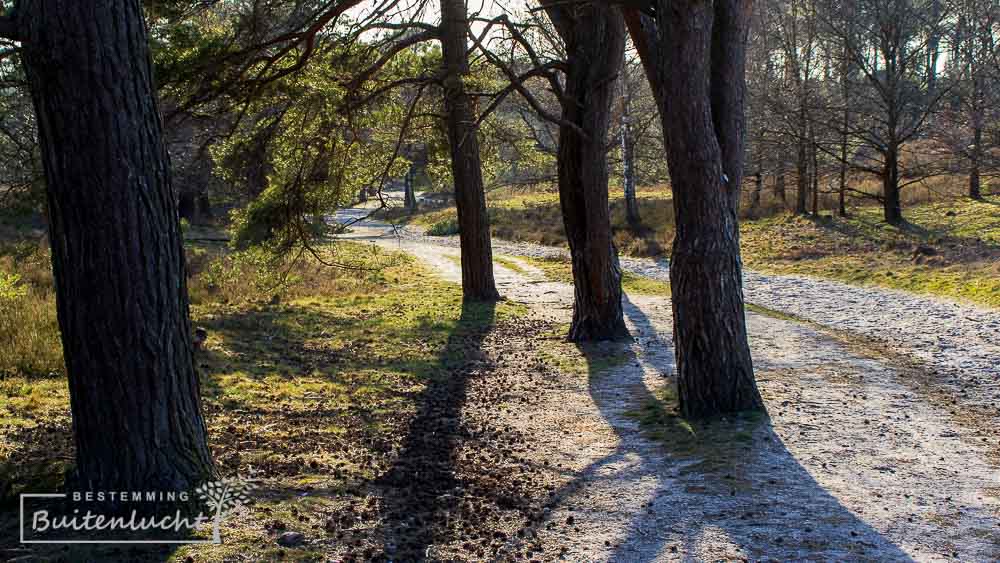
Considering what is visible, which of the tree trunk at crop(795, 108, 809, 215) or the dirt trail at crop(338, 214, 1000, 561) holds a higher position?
the tree trunk at crop(795, 108, 809, 215)

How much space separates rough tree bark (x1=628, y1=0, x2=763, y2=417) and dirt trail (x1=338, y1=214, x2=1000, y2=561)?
0.64m

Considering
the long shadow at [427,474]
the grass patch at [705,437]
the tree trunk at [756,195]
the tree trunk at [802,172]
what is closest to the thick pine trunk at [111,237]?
the long shadow at [427,474]

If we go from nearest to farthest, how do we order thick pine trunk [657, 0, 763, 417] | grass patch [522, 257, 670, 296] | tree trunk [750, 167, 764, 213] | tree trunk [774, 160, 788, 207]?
thick pine trunk [657, 0, 763, 417] → grass patch [522, 257, 670, 296] → tree trunk [774, 160, 788, 207] → tree trunk [750, 167, 764, 213]

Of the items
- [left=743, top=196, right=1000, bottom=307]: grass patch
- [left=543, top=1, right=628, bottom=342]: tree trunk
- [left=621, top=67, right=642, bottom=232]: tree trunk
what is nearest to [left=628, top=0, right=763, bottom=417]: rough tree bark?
[left=543, top=1, right=628, bottom=342]: tree trunk

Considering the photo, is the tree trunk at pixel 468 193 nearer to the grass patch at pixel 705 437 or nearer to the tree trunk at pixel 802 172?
the grass patch at pixel 705 437

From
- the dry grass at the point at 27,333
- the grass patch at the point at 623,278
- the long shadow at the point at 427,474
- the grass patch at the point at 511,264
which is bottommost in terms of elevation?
the long shadow at the point at 427,474

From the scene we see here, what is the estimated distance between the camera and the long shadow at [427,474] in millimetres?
5211

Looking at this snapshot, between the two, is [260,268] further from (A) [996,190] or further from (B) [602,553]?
(A) [996,190]

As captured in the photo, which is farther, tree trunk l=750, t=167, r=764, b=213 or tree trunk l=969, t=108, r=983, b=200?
tree trunk l=750, t=167, r=764, b=213

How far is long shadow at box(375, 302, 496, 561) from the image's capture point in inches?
205

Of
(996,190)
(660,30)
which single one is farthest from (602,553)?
(996,190)

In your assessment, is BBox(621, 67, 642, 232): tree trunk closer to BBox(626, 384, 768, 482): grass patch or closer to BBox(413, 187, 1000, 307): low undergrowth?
BBox(413, 187, 1000, 307): low undergrowth

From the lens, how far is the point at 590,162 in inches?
495

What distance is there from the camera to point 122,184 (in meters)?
4.59
